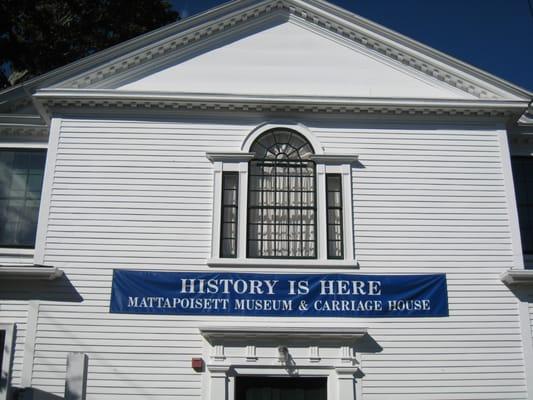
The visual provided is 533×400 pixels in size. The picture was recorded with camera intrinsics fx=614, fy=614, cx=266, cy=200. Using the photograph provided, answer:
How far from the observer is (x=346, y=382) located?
12469mm

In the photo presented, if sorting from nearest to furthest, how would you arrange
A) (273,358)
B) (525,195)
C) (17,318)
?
(273,358), (17,318), (525,195)

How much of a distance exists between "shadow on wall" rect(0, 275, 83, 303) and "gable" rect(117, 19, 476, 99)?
4.90 m

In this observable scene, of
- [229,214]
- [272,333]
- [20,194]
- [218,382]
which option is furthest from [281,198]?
[20,194]

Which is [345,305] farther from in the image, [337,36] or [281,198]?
[337,36]

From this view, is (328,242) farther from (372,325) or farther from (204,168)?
(204,168)

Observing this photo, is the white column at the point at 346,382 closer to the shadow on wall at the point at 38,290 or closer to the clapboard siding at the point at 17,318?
the shadow on wall at the point at 38,290

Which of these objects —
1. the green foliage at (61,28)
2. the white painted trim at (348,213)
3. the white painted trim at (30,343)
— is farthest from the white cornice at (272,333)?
the green foliage at (61,28)

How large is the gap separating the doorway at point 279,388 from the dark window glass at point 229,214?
2704 millimetres

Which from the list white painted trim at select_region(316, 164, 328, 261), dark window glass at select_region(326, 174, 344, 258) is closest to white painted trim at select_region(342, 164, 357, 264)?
dark window glass at select_region(326, 174, 344, 258)

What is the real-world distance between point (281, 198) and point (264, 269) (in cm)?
175

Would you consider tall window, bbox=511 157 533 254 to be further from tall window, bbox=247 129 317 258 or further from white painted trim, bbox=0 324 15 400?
white painted trim, bbox=0 324 15 400

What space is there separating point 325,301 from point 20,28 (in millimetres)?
17762

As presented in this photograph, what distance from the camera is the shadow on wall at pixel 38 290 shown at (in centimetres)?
1298

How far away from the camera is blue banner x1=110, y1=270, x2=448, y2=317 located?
12.9m
